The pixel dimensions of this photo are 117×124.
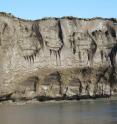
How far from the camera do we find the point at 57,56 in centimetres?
6788

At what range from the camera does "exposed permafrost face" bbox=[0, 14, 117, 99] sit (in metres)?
64.4

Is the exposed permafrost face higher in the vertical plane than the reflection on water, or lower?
higher

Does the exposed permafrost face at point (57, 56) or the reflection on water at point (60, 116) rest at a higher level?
the exposed permafrost face at point (57, 56)

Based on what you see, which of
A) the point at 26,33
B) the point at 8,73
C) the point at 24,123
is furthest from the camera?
the point at 26,33

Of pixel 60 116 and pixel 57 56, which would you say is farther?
pixel 57 56

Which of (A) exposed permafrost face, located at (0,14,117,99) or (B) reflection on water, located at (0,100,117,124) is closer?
(B) reflection on water, located at (0,100,117,124)

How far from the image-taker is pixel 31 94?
64.4 metres

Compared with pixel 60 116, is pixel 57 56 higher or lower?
higher

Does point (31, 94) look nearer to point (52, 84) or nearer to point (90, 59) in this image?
point (52, 84)

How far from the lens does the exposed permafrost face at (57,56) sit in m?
64.4

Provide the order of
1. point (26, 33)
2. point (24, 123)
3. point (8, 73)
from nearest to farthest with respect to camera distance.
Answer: point (24, 123)
point (8, 73)
point (26, 33)

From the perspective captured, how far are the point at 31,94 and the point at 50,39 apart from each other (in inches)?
410

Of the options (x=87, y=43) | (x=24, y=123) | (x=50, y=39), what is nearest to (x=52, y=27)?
(x=50, y=39)

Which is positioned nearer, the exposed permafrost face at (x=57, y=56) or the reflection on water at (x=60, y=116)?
the reflection on water at (x=60, y=116)
